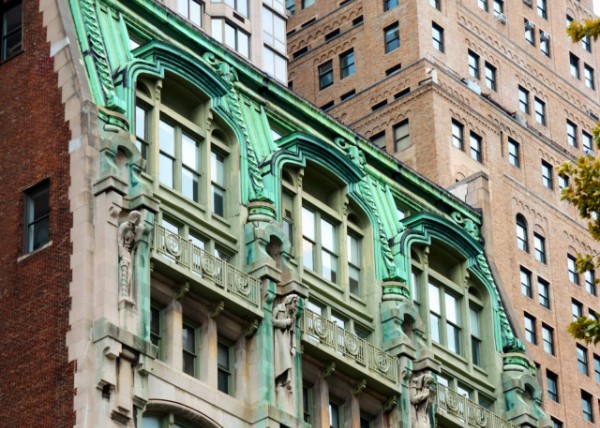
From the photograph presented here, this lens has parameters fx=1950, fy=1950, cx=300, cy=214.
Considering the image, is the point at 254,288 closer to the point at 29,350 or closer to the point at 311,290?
the point at 311,290

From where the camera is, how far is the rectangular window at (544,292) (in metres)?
91.9

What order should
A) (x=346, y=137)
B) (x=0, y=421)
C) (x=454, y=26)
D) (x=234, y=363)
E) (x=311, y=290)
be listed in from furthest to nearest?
(x=454, y=26), (x=346, y=137), (x=311, y=290), (x=234, y=363), (x=0, y=421)

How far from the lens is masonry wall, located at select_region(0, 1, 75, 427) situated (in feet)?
179

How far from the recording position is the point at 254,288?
60625 millimetres

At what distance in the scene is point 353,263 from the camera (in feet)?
222

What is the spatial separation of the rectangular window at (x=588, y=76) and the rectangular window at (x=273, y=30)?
1197 inches

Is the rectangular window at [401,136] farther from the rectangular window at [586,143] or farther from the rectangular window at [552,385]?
the rectangular window at [552,385]

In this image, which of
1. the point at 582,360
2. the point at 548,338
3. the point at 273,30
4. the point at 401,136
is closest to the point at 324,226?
the point at 273,30

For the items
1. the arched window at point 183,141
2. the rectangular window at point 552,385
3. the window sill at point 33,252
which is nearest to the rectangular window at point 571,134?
the rectangular window at point 552,385

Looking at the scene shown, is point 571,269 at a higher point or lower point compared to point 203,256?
higher

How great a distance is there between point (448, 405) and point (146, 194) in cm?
1642

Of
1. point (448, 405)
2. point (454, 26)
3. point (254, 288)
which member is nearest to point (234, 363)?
point (254, 288)

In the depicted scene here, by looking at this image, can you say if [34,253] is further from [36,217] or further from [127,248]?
[127,248]

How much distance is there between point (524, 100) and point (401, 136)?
35.8 ft
